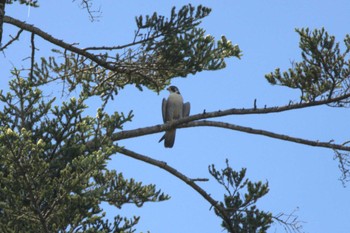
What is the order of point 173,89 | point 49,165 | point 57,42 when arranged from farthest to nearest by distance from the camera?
point 173,89 → point 57,42 → point 49,165

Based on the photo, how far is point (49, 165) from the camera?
10680mm

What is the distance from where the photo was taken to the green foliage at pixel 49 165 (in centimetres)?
1008

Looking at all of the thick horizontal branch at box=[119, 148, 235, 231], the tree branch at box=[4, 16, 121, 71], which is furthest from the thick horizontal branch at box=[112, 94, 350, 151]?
the tree branch at box=[4, 16, 121, 71]

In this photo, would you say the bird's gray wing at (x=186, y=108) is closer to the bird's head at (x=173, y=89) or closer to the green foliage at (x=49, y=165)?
the bird's head at (x=173, y=89)

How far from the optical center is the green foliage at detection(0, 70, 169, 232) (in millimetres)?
10078

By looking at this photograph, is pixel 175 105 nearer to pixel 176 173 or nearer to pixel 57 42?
pixel 176 173

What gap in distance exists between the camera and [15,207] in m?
10.2

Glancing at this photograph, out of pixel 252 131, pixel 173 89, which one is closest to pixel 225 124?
pixel 252 131

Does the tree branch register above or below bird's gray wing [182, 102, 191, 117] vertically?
below

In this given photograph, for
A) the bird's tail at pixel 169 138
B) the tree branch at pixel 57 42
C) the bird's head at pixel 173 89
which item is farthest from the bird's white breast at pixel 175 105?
the tree branch at pixel 57 42

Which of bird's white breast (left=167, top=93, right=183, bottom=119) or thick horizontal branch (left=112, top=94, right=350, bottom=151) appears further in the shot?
bird's white breast (left=167, top=93, right=183, bottom=119)

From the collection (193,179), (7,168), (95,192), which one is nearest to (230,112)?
(193,179)

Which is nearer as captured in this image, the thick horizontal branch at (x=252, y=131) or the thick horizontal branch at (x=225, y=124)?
the thick horizontal branch at (x=225, y=124)

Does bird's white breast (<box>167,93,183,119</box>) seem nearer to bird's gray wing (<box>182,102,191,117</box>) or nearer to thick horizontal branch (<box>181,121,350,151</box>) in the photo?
bird's gray wing (<box>182,102,191,117</box>)
